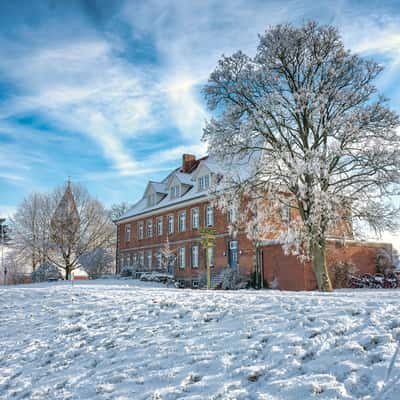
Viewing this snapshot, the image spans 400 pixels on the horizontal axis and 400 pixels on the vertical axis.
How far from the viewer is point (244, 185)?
1723 centimetres

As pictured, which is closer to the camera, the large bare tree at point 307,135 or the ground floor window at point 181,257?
the large bare tree at point 307,135

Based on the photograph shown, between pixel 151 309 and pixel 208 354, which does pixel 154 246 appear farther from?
pixel 208 354

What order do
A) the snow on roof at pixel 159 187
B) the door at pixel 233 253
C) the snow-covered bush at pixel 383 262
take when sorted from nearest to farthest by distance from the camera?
the snow-covered bush at pixel 383 262, the door at pixel 233 253, the snow on roof at pixel 159 187

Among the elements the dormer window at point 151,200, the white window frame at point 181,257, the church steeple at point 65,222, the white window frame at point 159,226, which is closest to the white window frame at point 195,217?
the white window frame at point 181,257

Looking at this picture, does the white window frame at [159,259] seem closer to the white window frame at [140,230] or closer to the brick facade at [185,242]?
the brick facade at [185,242]

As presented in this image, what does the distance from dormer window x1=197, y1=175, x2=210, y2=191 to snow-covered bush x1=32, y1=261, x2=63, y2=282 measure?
1589 cm

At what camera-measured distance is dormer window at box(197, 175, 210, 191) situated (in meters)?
29.6

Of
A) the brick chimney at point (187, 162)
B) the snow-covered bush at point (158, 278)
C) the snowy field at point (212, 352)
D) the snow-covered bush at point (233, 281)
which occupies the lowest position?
the snowy field at point (212, 352)

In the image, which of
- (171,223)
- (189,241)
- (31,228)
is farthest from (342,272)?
(31,228)

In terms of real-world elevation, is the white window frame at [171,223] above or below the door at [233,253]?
above

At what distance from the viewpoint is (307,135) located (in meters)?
17.4

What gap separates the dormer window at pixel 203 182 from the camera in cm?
2964

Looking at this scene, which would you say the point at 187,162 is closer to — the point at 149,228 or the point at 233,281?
the point at 149,228

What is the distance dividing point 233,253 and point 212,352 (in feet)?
67.6
